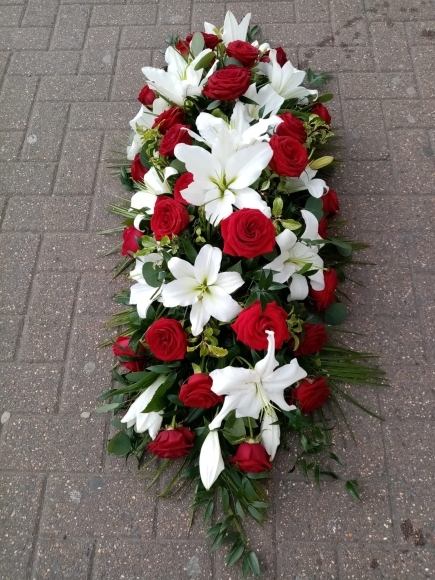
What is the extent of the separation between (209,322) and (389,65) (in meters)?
1.59

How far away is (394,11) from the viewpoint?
2604 mm

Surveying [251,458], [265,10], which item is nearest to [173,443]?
[251,458]

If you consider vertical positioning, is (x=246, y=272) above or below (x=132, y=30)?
below

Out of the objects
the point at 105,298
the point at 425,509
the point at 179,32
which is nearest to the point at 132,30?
the point at 179,32

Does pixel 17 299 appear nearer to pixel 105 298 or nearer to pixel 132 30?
pixel 105 298

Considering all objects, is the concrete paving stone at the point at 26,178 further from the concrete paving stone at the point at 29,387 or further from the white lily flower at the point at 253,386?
the white lily flower at the point at 253,386

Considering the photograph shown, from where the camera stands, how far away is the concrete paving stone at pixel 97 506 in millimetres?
1634

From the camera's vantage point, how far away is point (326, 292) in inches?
68.1

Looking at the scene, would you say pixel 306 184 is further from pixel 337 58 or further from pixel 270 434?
pixel 337 58

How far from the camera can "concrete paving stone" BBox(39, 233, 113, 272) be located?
6.83 ft

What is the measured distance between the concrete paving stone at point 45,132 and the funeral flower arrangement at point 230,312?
2.23 feet

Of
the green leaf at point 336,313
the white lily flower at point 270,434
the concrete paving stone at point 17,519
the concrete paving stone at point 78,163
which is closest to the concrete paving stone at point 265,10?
the concrete paving stone at point 78,163

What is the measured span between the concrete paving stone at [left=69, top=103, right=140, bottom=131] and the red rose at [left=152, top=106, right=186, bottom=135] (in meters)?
0.55

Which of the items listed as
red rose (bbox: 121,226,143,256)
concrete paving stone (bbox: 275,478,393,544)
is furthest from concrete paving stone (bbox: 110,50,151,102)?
concrete paving stone (bbox: 275,478,393,544)
